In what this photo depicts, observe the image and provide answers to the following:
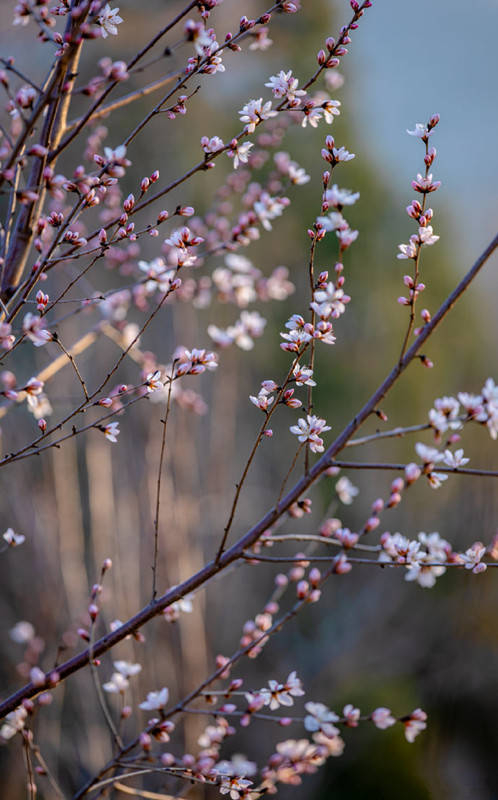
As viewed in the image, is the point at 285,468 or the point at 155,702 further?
the point at 285,468

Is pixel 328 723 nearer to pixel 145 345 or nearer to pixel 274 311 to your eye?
pixel 145 345

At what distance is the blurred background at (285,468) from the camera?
2.50 metres

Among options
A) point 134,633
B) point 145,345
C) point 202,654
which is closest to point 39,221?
point 134,633

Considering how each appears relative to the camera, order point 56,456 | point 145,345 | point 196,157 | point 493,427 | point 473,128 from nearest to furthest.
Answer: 1. point 493,427
2. point 56,456
3. point 145,345
4. point 196,157
5. point 473,128

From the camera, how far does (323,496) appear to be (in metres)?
6.19

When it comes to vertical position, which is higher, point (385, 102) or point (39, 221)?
point (385, 102)

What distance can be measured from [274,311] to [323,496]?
2.15 meters

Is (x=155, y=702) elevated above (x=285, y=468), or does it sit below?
below

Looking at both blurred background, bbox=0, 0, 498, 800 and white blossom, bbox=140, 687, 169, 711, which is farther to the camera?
blurred background, bbox=0, 0, 498, 800

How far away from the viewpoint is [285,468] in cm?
629

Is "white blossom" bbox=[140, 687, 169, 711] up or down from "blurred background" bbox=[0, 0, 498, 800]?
down

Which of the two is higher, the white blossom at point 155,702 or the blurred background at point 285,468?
the blurred background at point 285,468

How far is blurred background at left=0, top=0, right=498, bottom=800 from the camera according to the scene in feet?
8.21

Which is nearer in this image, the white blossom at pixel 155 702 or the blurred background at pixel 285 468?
the white blossom at pixel 155 702
